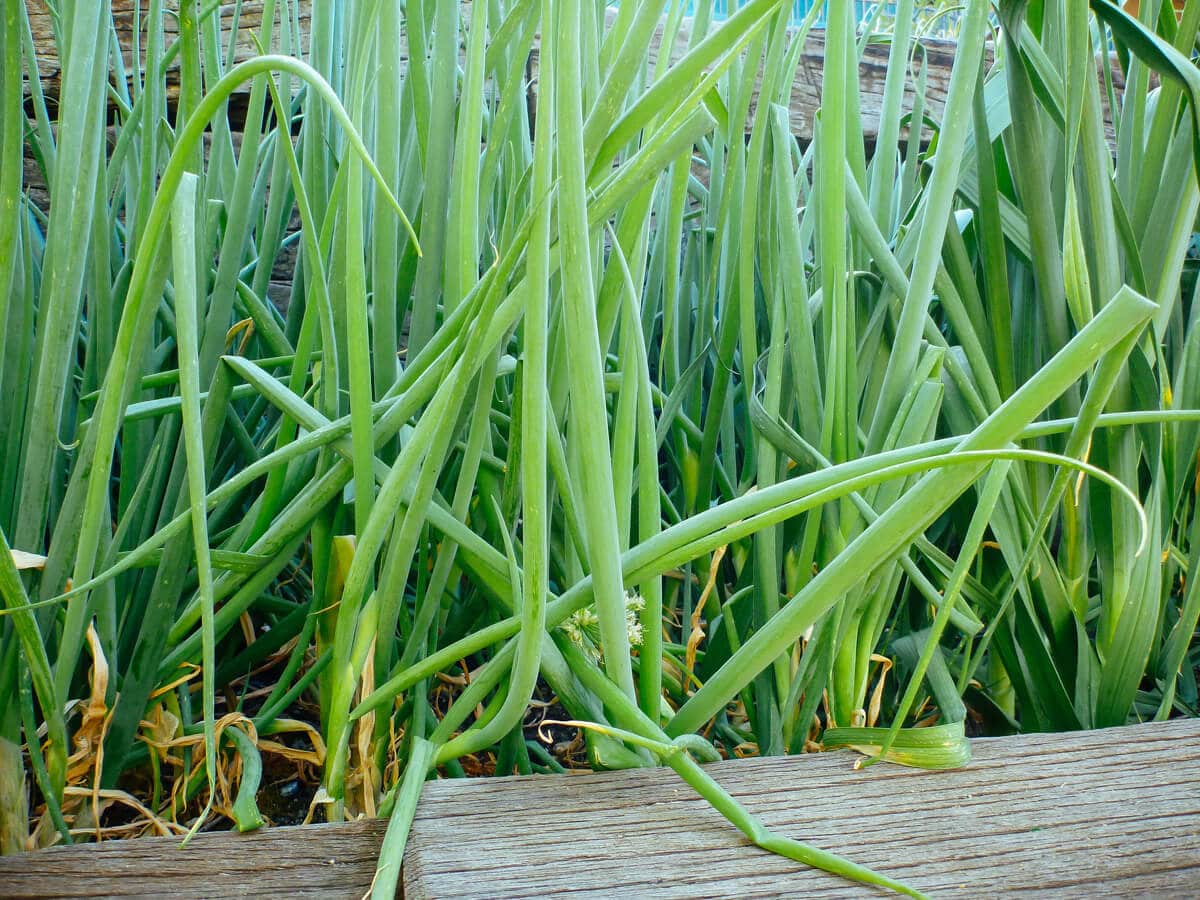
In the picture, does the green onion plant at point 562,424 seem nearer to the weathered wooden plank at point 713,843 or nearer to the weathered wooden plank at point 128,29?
the weathered wooden plank at point 713,843

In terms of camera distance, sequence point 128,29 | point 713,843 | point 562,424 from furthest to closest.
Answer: point 128,29
point 562,424
point 713,843

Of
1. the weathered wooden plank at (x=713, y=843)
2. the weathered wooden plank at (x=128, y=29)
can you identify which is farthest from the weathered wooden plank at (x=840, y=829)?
the weathered wooden plank at (x=128, y=29)

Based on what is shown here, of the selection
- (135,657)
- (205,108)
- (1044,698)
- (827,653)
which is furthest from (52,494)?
(1044,698)

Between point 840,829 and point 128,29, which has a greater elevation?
point 128,29

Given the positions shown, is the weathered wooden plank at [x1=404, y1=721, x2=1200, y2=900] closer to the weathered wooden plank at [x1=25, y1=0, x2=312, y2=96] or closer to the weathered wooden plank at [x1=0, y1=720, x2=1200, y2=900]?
the weathered wooden plank at [x1=0, y1=720, x2=1200, y2=900]

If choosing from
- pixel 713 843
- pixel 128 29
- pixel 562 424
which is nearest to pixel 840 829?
pixel 713 843

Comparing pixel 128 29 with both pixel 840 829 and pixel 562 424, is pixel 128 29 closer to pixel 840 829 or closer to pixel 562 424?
pixel 562 424

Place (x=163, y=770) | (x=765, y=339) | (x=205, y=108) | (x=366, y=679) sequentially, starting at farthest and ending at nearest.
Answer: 1. (x=765, y=339)
2. (x=163, y=770)
3. (x=366, y=679)
4. (x=205, y=108)

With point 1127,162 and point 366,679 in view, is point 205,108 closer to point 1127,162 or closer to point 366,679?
point 366,679
